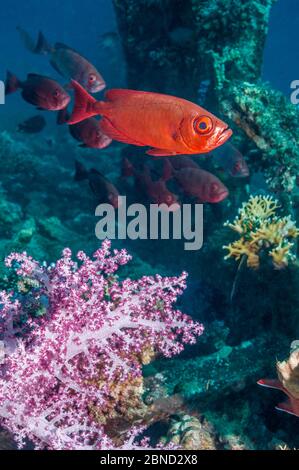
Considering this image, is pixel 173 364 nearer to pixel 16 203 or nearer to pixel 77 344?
pixel 77 344

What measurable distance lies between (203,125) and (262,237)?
7.51 ft

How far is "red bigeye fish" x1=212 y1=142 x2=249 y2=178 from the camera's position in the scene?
17.0 feet

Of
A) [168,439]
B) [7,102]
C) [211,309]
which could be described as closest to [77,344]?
[168,439]

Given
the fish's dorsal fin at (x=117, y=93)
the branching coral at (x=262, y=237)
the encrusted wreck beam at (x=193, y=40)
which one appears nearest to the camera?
the fish's dorsal fin at (x=117, y=93)

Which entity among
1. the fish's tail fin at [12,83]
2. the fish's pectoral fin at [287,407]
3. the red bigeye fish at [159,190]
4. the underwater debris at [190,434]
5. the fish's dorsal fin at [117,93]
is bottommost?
the underwater debris at [190,434]

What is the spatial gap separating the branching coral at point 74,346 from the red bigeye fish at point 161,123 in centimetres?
129

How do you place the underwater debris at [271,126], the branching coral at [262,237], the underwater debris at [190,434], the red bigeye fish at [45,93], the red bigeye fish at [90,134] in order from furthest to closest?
1. the underwater debris at [271,126]
2. the red bigeye fish at [45,93]
3. the red bigeye fish at [90,134]
4. the branching coral at [262,237]
5. the underwater debris at [190,434]

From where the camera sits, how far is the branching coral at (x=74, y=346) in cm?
261

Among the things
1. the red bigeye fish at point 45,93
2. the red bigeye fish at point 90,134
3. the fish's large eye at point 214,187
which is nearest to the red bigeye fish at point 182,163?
the fish's large eye at point 214,187

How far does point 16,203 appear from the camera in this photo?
8344 millimetres

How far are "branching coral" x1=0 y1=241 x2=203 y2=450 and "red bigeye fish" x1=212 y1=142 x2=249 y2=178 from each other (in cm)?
257

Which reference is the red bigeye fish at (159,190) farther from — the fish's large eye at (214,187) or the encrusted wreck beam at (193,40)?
the encrusted wreck beam at (193,40)

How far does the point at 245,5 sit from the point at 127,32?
2752 millimetres

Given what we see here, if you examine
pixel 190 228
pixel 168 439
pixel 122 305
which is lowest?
pixel 168 439
